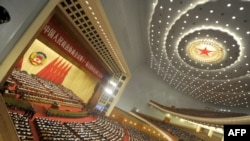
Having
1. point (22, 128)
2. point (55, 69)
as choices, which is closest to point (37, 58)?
point (55, 69)

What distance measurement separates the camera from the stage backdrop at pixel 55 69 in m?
13.2

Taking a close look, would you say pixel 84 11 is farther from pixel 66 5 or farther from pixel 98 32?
pixel 98 32

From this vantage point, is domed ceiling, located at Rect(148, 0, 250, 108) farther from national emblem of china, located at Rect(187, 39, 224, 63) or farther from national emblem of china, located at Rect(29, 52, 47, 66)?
national emblem of china, located at Rect(29, 52, 47, 66)

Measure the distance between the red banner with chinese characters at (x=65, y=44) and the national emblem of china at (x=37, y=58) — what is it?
9.22 ft

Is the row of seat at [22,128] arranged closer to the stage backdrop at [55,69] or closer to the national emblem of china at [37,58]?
the stage backdrop at [55,69]

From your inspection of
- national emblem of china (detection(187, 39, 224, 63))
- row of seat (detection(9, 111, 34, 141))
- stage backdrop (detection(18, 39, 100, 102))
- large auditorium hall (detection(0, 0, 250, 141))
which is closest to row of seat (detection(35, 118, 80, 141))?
large auditorium hall (detection(0, 0, 250, 141))

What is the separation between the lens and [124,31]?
13086 mm

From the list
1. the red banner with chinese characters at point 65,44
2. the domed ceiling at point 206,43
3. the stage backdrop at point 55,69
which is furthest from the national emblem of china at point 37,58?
the domed ceiling at point 206,43

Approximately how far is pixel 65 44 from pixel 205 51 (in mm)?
8743

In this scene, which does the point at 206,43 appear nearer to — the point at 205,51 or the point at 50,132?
the point at 205,51

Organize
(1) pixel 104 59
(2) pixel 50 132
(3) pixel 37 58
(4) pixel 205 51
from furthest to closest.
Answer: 1. (4) pixel 205 51
2. (1) pixel 104 59
3. (3) pixel 37 58
4. (2) pixel 50 132

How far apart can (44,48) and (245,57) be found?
11.5 m

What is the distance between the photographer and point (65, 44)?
10.3 meters

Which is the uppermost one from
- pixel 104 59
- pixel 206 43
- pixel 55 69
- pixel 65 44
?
pixel 206 43
